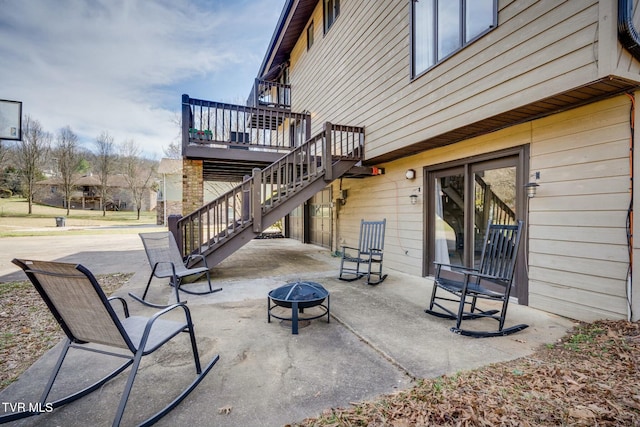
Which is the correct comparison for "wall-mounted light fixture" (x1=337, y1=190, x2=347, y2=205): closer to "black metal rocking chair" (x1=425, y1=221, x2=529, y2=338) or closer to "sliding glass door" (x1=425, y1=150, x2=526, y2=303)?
"sliding glass door" (x1=425, y1=150, x2=526, y2=303)

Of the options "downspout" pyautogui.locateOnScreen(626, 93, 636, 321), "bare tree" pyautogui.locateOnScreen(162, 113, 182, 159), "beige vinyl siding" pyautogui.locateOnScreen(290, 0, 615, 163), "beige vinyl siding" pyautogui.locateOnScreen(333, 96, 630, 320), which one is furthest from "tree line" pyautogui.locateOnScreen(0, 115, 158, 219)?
"downspout" pyautogui.locateOnScreen(626, 93, 636, 321)

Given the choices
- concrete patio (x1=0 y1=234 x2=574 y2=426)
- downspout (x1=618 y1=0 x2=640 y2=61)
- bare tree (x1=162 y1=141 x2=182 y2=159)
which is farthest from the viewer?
bare tree (x1=162 y1=141 x2=182 y2=159)

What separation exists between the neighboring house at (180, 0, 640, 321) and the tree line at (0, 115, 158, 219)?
26816mm

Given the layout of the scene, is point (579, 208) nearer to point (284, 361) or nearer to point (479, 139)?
point (479, 139)

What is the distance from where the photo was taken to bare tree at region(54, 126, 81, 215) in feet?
88.8

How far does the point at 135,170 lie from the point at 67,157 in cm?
580

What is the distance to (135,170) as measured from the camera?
31.9 meters

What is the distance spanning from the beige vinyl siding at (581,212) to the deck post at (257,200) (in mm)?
4241

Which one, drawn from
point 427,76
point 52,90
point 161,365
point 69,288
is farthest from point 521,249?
point 52,90

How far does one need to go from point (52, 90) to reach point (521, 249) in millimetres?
18841

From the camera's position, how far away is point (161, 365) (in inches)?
98.8

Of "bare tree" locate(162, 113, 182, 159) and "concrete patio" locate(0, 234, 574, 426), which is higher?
"bare tree" locate(162, 113, 182, 159)

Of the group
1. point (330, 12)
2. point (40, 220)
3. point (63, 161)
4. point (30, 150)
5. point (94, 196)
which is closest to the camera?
point (330, 12)

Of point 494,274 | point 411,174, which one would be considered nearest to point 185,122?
point 411,174
